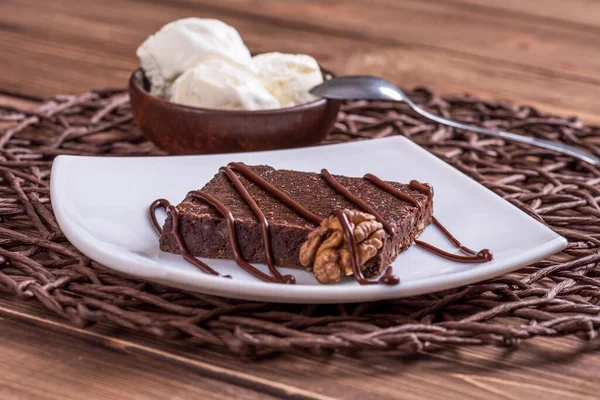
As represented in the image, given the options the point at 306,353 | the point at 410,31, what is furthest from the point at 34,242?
the point at 410,31

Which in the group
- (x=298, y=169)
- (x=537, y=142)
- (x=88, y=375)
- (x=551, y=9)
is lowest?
(x=88, y=375)

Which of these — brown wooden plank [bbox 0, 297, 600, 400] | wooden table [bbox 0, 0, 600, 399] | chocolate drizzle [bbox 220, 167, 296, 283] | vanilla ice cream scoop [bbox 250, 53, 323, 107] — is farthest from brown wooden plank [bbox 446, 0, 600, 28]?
brown wooden plank [bbox 0, 297, 600, 400]

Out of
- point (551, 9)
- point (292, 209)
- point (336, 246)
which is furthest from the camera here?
point (551, 9)

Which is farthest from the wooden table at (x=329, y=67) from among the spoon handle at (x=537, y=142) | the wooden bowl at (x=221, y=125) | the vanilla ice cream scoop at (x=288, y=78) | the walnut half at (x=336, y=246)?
the vanilla ice cream scoop at (x=288, y=78)

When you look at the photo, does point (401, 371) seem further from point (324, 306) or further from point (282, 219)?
point (282, 219)

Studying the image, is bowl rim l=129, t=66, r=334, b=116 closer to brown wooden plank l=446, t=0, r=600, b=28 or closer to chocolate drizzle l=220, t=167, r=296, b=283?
chocolate drizzle l=220, t=167, r=296, b=283

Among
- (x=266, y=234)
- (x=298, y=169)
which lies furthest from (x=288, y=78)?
(x=266, y=234)
